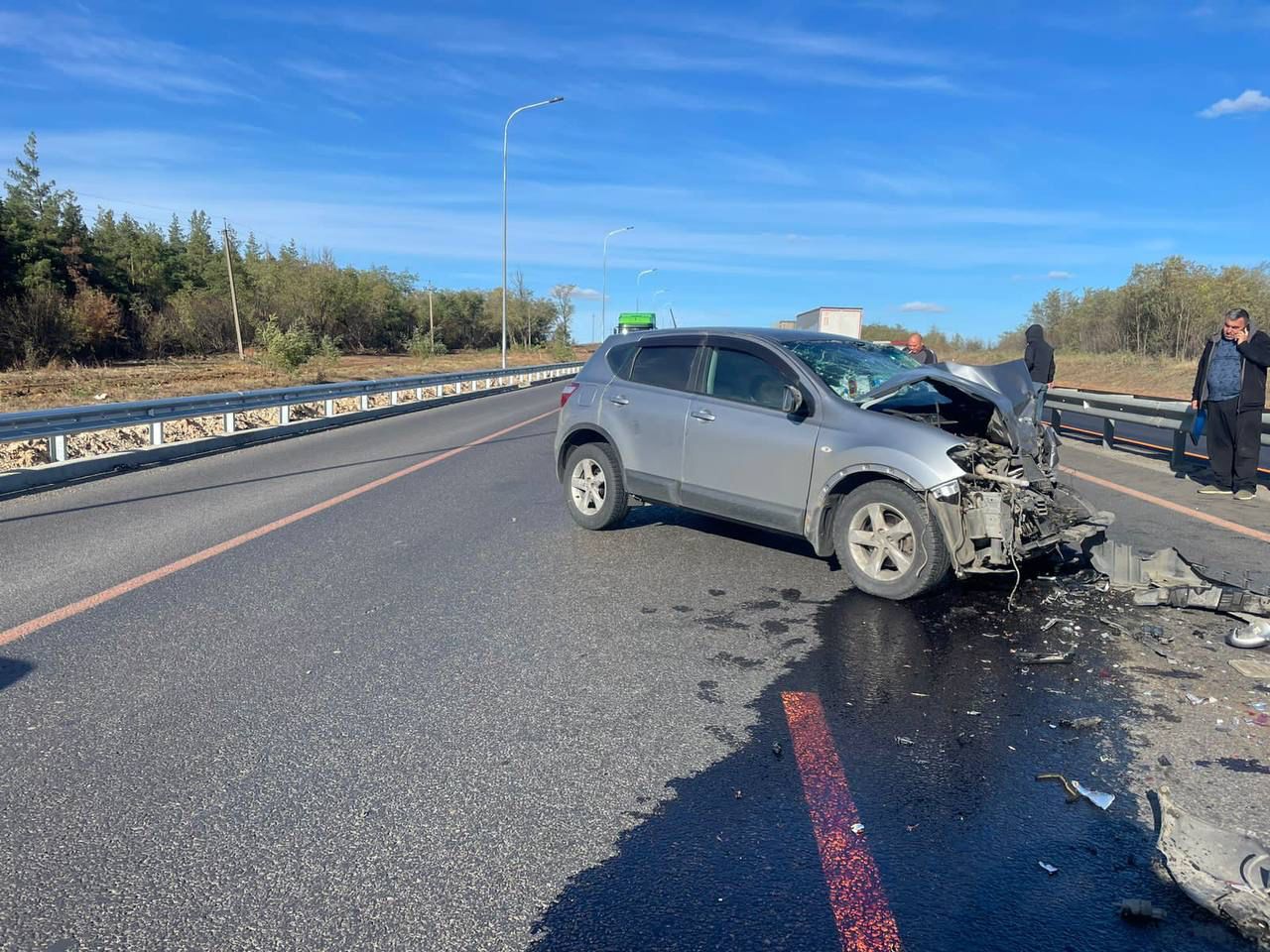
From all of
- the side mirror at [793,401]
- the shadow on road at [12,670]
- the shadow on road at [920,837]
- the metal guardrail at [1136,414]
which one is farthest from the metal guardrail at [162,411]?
the metal guardrail at [1136,414]

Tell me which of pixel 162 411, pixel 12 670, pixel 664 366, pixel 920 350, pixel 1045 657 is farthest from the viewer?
pixel 162 411

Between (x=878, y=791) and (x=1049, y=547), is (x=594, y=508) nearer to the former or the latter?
(x=1049, y=547)

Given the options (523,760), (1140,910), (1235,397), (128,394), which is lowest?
(128,394)

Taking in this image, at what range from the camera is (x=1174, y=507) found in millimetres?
8953

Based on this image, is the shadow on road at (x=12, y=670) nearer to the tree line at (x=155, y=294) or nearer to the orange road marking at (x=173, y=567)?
the orange road marking at (x=173, y=567)

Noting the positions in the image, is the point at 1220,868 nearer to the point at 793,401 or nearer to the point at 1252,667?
the point at 1252,667

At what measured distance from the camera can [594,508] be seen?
7.75m

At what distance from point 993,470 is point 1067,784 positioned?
8.58ft

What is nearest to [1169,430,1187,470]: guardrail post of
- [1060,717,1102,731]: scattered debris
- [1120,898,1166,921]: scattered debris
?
[1060,717,1102,731]: scattered debris

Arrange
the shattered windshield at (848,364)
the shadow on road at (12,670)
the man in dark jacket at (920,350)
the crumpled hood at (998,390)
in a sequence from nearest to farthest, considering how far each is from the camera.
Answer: the shadow on road at (12,670) → the crumpled hood at (998,390) → the shattered windshield at (848,364) → the man in dark jacket at (920,350)

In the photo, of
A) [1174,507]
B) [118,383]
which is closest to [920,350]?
[1174,507]

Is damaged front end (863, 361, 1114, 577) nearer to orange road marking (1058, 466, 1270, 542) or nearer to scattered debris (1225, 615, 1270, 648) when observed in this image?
scattered debris (1225, 615, 1270, 648)

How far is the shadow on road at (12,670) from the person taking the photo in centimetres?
425

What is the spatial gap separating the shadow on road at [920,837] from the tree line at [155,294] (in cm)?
3002
